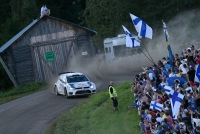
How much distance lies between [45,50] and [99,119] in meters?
21.9

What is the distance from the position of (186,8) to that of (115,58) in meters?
10.4

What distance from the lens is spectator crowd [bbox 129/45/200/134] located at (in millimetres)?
16828

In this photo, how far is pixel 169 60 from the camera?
2508 centimetres

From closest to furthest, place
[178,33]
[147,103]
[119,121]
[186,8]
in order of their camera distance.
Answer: [147,103], [119,121], [178,33], [186,8]

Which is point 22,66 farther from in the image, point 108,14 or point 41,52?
point 108,14

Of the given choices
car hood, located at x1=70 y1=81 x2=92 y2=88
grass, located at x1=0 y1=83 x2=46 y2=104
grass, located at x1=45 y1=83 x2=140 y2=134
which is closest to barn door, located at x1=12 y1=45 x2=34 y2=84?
grass, located at x1=0 y1=83 x2=46 y2=104

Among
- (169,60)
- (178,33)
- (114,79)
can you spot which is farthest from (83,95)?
(178,33)

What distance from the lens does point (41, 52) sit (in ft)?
152

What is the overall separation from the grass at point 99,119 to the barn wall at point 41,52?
15073mm

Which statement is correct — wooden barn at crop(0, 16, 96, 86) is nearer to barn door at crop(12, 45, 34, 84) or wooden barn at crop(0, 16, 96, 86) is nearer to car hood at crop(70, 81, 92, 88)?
barn door at crop(12, 45, 34, 84)

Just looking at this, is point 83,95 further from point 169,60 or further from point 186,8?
point 186,8

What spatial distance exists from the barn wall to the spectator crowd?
2011 cm

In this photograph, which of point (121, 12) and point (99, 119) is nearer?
point (99, 119)

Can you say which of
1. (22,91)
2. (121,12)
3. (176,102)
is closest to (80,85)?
(22,91)
